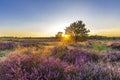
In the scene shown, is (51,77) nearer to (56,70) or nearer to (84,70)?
(56,70)

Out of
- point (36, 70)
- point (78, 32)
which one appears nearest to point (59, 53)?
point (36, 70)

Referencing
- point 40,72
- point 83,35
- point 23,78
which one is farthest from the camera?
point 83,35

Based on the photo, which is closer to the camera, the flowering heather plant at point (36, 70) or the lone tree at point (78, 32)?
the flowering heather plant at point (36, 70)

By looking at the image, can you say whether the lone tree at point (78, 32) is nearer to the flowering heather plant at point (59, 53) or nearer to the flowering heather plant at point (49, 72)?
the flowering heather plant at point (59, 53)

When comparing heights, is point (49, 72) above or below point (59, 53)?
above

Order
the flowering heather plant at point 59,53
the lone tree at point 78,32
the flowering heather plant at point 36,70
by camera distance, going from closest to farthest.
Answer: the flowering heather plant at point 36,70 < the flowering heather plant at point 59,53 < the lone tree at point 78,32

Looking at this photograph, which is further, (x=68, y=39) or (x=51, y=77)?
(x=68, y=39)

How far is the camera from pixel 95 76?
4879 millimetres

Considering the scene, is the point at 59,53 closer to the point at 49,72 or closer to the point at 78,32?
the point at 49,72

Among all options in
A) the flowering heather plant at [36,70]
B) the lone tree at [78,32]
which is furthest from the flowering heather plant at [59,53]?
the lone tree at [78,32]

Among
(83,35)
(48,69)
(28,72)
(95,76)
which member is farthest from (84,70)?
(83,35)

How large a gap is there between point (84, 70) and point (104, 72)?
0.37m

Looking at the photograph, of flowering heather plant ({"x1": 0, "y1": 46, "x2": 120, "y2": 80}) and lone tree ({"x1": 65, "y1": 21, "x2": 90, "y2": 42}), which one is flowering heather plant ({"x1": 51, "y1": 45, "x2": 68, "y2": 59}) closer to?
flowering heather plant ({"x1": 0, "y1": 46, "x2": 120, "y2": 80})

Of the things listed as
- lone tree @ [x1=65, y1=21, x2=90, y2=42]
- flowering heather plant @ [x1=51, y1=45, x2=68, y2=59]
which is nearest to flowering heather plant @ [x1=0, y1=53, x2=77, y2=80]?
flowering heather plant @ [x1=51, y1=45, x2=68, y2=59]
